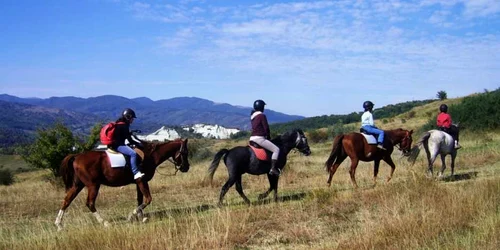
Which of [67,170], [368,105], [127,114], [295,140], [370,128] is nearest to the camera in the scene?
[67,170]

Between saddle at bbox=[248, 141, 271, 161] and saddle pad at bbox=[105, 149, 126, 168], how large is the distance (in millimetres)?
3387

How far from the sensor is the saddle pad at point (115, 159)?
10.8 m

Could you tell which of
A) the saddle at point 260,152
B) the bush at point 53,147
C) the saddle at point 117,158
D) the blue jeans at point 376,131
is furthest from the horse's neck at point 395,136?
the bush at point 53,147

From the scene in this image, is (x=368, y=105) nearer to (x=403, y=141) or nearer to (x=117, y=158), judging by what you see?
(x=403, y=141)

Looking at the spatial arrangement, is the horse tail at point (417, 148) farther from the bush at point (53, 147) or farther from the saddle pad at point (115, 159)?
the bush at point (53, 147)

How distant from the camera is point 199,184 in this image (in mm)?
18031

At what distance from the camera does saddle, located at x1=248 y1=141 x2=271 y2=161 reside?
39.7 feet

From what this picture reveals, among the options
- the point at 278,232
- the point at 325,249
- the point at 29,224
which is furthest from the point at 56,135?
the point at 325,249

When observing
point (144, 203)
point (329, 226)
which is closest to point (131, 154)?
point (144, 203)

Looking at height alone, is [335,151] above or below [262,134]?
below

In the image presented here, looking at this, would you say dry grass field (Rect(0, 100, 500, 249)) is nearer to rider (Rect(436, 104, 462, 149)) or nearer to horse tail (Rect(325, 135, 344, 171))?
horse tail (Rect(325, 135, 344, 171))

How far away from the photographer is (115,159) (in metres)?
10.8

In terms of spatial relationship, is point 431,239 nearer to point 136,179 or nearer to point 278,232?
point 278,232

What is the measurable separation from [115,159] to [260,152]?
3714mm
